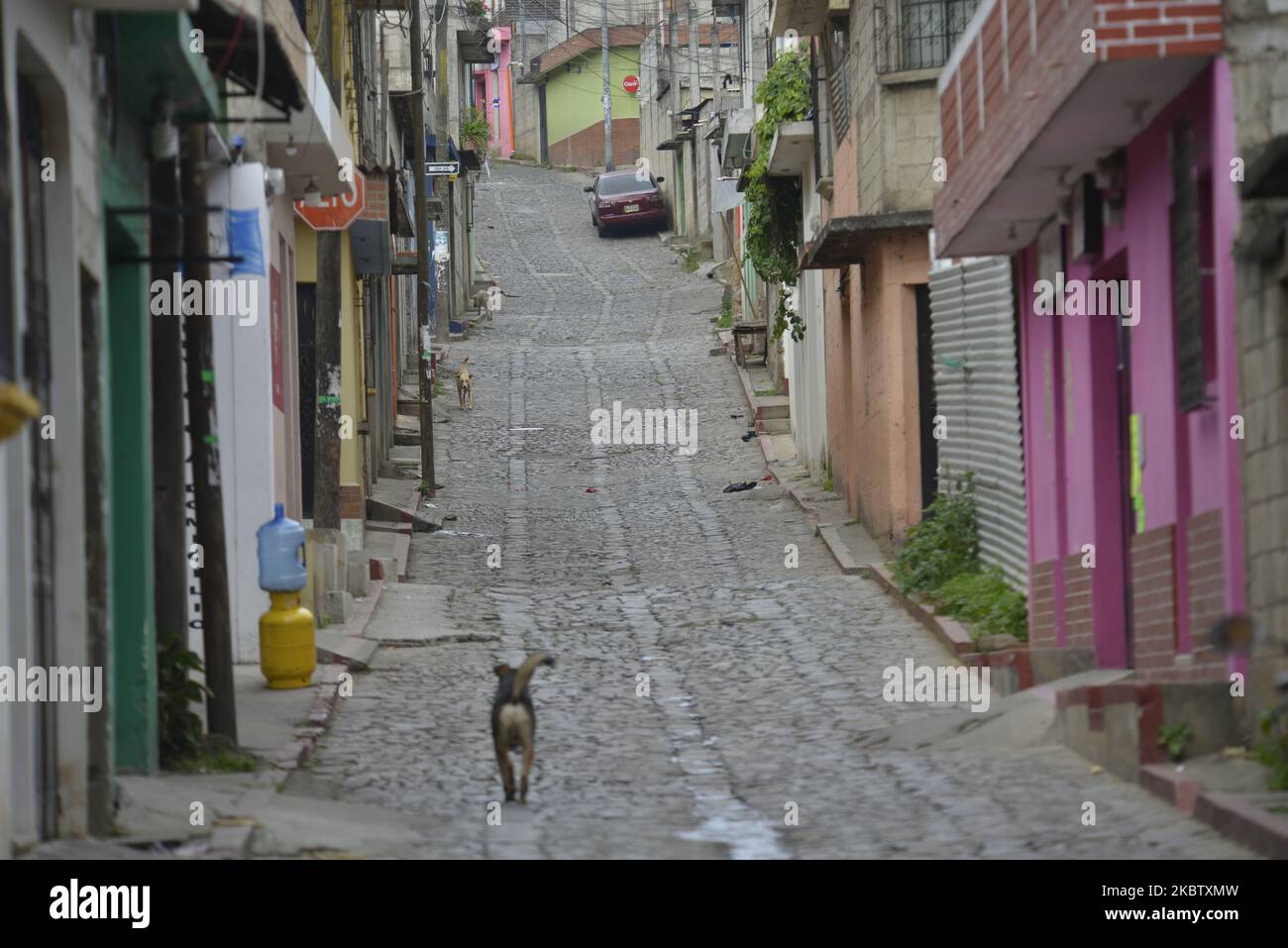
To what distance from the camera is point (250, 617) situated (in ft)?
48.8

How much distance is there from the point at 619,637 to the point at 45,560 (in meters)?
8.62

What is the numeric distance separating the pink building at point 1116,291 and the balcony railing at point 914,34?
4.09 meters

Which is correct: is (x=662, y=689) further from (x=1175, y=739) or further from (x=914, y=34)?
(x=914, y=34)

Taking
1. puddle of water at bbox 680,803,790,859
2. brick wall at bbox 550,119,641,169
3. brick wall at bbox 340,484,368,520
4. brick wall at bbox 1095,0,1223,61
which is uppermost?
brick wall at bbox 550,119,641,169

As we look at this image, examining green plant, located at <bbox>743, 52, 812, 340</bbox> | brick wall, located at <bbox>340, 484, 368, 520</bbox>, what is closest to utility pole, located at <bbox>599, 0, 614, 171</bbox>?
green plant, located at <bbox>743, 52, 812, 340</bbox>

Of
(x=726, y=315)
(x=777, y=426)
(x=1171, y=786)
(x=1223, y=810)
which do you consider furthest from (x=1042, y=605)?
(x=726, y=315)

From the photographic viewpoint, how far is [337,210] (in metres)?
17.6

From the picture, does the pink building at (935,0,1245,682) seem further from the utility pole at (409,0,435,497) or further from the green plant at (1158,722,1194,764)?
the utility pole at (409,0,435,497)

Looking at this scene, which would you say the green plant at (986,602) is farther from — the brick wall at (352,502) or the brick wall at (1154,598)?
the brick wall at (352,502)

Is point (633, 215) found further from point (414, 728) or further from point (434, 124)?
point (414, 728)

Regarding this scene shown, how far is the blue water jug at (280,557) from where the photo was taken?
13.1m

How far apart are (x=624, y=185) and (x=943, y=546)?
40864 millimetres

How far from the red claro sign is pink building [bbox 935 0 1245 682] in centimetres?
515

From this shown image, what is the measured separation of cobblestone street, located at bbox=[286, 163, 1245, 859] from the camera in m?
9.12
